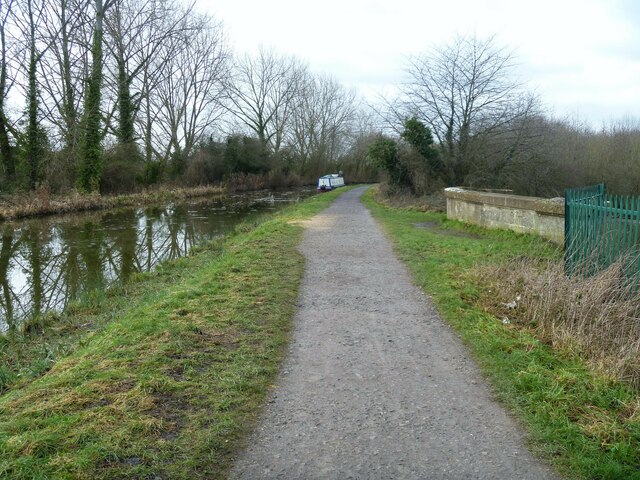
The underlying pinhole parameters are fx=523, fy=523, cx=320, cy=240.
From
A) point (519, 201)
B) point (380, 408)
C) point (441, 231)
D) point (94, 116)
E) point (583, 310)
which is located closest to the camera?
point (380, 408)

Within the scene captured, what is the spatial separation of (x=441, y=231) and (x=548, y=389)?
10.4 meters

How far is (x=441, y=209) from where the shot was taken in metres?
19.5

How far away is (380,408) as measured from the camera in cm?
407

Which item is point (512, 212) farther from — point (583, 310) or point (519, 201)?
point (583, 310)

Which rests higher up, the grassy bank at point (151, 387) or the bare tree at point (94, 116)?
the bare tree at point (94, 116)

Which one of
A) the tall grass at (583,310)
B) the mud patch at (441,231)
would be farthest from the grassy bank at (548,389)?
the mud patch at (441,231)

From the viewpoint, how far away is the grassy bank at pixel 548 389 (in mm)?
3387

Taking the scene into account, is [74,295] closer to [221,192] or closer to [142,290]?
[142,290]

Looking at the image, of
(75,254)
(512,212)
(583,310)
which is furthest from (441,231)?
(75,254)

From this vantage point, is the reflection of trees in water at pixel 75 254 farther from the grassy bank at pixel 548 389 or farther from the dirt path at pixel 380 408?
the grassy bank at pixel 548 389

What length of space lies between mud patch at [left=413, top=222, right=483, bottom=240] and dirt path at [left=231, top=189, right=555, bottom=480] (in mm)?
6559

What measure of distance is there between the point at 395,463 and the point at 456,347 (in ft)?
7.82

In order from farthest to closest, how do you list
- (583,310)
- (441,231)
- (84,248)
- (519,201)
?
1. (84,248)
2. (441,231)
3. (519,201)
4. (583,310)

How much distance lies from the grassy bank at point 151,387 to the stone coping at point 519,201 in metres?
6.11
